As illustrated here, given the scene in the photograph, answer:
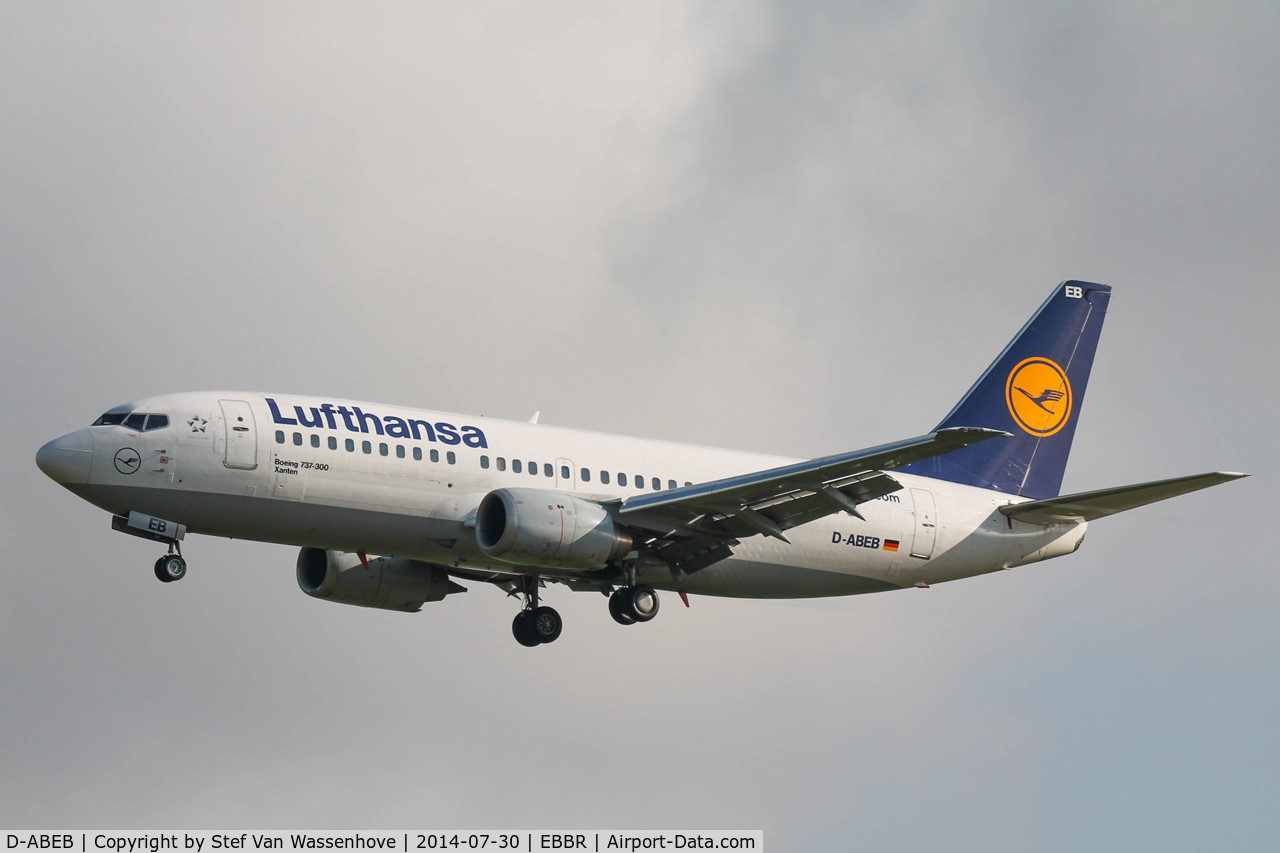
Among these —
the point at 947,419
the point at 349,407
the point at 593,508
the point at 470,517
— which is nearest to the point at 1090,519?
the point at 947,419

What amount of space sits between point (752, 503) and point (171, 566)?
42.6ft

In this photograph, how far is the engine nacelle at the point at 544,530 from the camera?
33719 mm

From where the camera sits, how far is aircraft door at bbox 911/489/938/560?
40.2 m

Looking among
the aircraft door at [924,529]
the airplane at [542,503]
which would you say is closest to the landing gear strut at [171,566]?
the airplane at [542,503]

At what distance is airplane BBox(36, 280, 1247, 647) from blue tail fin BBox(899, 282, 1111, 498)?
143 mm

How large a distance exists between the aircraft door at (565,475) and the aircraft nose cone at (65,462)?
1040 centimetres

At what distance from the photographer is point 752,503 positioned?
3547 cm

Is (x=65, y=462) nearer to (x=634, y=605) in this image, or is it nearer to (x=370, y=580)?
(x=370, y=580)

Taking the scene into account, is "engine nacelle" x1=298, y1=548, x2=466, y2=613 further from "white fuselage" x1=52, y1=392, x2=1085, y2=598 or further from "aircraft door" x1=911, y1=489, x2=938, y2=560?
"aircraft door" x1=911, y1=489, x2=938, y2=560

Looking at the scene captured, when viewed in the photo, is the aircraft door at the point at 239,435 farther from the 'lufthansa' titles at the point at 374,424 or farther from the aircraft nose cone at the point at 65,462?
the aircraft nose cone at the point at 65,462

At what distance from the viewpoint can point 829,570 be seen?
130 feet

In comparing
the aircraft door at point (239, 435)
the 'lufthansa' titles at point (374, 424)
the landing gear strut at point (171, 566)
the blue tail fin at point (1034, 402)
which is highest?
the blue tail fin at point (1034, 402)

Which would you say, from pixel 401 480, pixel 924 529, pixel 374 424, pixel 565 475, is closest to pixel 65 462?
pixel 374 424

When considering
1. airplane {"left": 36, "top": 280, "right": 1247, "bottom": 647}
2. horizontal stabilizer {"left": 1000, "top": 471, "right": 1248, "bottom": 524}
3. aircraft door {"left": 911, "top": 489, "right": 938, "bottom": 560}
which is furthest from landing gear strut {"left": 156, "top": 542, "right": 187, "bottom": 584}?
horizontal stabilizer {"left": 1000, "top": 471, "right": 1248, "bottom": 524}
